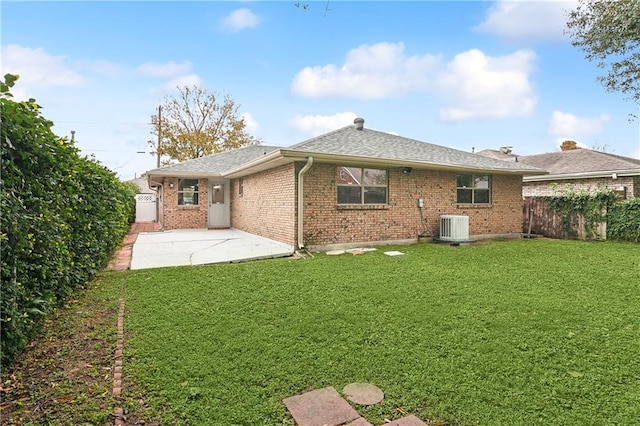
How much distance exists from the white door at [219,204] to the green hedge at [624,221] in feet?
47.7

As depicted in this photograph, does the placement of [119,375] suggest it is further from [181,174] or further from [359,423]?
[181,174]

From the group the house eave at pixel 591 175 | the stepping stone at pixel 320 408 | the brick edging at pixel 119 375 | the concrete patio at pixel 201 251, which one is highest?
the house eave at pixel 591 175

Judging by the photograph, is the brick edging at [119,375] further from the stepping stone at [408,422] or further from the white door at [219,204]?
the white door at [219,204]

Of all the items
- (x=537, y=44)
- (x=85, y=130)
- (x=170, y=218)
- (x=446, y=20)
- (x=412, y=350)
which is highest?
(x=85, y=130)

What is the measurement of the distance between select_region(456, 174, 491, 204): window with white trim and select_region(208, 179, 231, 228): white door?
989 centimetres

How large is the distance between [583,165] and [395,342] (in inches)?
658

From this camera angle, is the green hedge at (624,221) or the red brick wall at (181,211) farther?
the red brick wall at (181,211)

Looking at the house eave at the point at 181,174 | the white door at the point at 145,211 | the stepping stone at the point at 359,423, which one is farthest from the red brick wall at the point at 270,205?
the white door at the point at 145,211

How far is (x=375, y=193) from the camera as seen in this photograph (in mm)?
9766

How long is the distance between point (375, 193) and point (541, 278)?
4.77 meters

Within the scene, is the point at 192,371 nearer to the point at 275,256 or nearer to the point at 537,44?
the point at 275,256

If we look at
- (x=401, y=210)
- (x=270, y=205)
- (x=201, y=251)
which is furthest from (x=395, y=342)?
(x=270, y=205)

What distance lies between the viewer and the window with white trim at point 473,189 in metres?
11.2

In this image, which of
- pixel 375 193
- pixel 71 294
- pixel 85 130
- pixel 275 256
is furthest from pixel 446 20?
pixel 85 130
